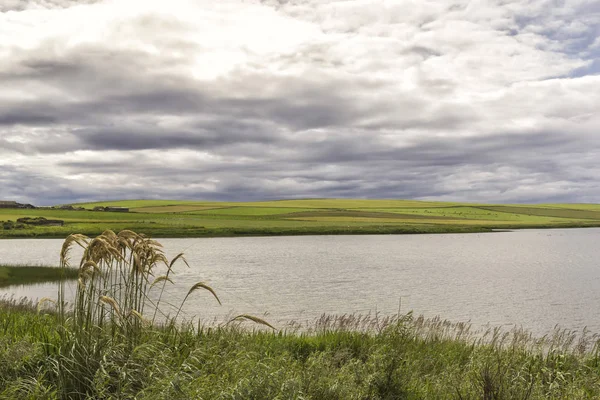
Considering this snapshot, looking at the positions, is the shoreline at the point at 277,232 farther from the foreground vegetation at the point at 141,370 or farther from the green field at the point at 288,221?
Answer: the foreground vegetation at the point at 141,370

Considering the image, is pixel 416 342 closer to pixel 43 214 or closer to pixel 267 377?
pixel 267 377

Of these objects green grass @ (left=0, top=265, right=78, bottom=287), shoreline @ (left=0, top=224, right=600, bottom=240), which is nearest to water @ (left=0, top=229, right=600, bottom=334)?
Result: green grass @ (left=0, top=265, right=78, bottom=287)

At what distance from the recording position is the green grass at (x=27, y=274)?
120ft

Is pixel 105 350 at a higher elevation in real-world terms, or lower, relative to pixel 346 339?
higher

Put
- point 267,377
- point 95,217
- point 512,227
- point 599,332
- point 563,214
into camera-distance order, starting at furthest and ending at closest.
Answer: point 563,214 < point 512,227 < point 95,217 < point 599,332 < point 267,377

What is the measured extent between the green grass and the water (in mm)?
2827

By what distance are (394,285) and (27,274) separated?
26.8m

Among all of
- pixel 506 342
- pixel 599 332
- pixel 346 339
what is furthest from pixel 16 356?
pixel 599 332

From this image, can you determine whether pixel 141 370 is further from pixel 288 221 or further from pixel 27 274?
pixel 288 221

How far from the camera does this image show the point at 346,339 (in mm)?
14133

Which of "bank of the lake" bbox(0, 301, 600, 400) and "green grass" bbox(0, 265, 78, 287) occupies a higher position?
"bank of the lake" bbox(0, 301, 600, 400)

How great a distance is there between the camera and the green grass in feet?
120

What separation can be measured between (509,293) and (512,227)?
362 ft

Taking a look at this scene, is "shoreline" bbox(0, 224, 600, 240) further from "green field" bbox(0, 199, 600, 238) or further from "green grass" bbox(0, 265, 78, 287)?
"green grass" bbox(0, 265, 78, 287)
